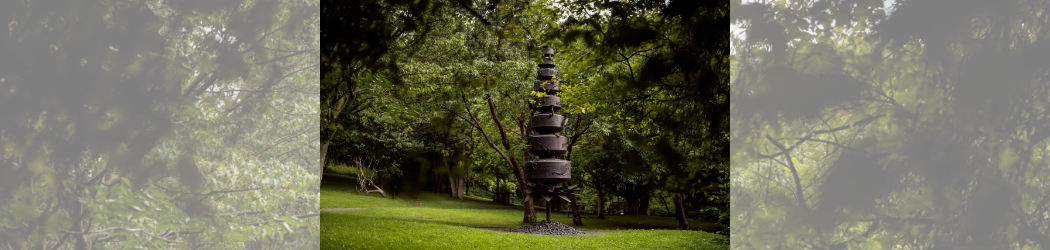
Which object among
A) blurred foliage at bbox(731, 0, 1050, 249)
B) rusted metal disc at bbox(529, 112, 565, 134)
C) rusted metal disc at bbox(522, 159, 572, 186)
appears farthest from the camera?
rusted metal disc at bbox(529, 112, 565, 134)

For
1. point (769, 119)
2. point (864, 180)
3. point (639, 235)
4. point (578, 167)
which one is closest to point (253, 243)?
point (769, 119)

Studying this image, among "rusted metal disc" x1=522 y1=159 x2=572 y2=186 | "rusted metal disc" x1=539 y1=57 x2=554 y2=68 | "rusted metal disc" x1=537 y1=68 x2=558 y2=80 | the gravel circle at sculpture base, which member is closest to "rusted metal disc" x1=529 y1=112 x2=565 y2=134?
"rusted metal disc" x1=522 y1=159 x2=572 y2=186

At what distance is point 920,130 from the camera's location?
238 centimetres

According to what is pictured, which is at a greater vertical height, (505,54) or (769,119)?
(505,54)

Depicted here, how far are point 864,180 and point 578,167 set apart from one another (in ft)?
38.1

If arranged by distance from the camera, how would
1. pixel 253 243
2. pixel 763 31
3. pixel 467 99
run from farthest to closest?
pixel 467 99 < pixel 253 243 < pixel 763 31

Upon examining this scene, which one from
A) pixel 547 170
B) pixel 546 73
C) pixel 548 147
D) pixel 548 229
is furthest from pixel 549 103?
pixel 548 229

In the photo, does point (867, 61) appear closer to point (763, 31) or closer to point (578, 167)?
point (763, 31)

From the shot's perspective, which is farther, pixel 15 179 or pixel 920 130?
pixel 15 179

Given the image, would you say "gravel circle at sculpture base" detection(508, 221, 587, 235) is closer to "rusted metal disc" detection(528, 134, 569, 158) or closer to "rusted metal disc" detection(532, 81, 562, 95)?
"rusted metal disc" detection(528, 134, 569, 158)

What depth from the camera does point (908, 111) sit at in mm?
2447

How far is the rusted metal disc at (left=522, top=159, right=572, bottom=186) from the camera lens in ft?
26.3

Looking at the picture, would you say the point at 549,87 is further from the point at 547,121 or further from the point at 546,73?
the point at 547,121

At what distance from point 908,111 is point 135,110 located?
148 inches
